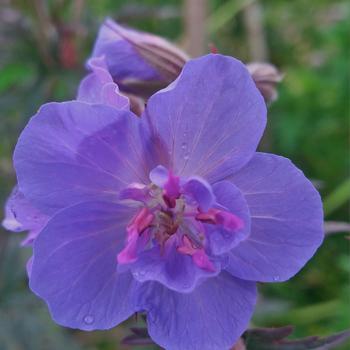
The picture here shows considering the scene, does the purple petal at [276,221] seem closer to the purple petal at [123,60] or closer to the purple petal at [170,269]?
the purple petal at [170,269]

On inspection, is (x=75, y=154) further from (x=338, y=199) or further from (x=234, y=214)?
(x=338, y=199)

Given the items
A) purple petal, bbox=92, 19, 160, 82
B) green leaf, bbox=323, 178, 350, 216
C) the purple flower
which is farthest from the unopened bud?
green leaf, bbox=323, 178, 350, 216

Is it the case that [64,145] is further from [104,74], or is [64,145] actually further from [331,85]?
[331,85]

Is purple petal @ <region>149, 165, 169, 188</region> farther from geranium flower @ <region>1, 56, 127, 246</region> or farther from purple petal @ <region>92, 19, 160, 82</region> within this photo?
purple petal @ <region>92, 19, 160, 82</region>

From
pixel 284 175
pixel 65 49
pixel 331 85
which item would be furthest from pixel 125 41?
pixel 331 85

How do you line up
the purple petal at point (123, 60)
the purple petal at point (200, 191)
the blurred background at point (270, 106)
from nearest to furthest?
the purple petal at point (200, 191) < the purple petal at point (123, 60) < the blurred background at point (270, 106)

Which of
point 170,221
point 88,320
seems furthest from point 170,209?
point 88,320

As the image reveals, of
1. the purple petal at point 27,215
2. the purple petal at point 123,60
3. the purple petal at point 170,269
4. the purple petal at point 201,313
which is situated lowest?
the purple petal at point 201,313

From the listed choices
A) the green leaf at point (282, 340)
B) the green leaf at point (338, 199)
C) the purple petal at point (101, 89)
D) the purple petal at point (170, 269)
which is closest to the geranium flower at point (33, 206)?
the purple petal at point (101, 89)
